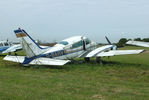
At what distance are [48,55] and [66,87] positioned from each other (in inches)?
288

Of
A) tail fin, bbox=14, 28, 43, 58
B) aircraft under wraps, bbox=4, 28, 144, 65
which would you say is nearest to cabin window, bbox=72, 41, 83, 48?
aircraft under wraps, bbox=4, 28, 144, 65

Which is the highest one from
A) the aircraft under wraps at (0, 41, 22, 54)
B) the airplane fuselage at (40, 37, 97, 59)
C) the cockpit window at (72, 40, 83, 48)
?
the cockpit window at (72, 40, 83, 48)

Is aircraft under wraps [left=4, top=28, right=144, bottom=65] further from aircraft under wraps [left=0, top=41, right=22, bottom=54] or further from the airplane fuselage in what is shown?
aircraft under wraps [left=0, top=41, right=22, bottom=54]

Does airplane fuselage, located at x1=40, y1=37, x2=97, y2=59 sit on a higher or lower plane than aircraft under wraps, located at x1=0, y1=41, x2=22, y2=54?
higher

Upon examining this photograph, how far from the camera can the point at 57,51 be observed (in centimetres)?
1530

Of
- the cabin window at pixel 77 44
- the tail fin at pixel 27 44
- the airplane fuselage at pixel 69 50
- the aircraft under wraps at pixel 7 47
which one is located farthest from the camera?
the aircraft under wraps at pixel 7 47

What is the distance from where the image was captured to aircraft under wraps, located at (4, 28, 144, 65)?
13.7m

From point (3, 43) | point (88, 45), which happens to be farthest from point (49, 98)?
point (3, 43)

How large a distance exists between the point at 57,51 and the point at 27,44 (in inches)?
97.7

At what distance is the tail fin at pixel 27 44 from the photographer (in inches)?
534

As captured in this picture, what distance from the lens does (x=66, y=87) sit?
7.72m

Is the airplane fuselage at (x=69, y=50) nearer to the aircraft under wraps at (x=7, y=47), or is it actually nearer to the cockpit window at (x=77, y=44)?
the cockpit window at (x=77, y=44)

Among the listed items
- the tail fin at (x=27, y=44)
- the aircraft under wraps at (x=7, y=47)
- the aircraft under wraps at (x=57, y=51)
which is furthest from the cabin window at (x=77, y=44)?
the aircraft under wraps at (x=7, y=47)

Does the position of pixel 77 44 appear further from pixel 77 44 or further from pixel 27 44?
pixel 27 44
